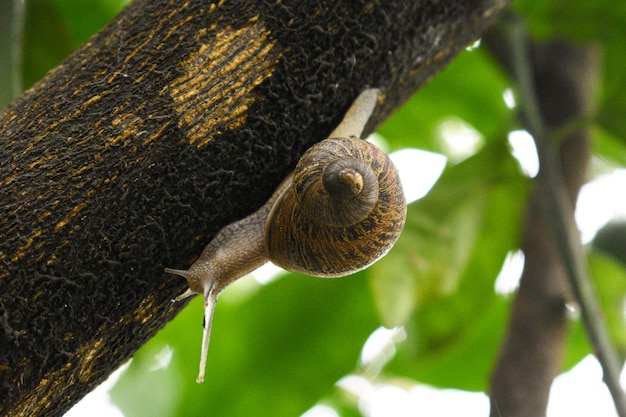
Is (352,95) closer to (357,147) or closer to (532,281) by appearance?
(357,147)

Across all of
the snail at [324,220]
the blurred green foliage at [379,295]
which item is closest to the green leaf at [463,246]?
the blurred green foliage at [379,295]

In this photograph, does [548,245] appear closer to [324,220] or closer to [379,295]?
[379,295]

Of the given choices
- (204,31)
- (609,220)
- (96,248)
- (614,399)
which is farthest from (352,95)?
(609,220)

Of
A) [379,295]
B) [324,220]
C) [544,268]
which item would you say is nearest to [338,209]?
[324,220]

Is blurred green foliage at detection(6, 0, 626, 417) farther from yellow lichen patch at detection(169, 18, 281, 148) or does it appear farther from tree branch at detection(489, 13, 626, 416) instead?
yellow lichen patch at detection(169, 18, 281, 148)

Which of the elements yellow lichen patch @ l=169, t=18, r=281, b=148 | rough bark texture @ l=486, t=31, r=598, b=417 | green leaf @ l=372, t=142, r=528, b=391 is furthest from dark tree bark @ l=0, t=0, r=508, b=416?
rough bark texture @ l=486, t=31, r=598, b=417

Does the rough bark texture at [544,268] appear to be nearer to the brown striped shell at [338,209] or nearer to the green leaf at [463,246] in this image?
the green leaf at [463,246]
